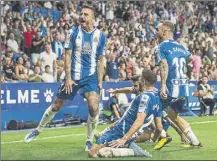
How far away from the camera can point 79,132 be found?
537 inches

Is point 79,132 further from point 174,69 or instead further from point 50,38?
point 50,38

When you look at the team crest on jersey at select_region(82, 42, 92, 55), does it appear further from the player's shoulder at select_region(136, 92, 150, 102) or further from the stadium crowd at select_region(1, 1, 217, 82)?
the stadium crowd at select_region(1, 1, 217, 82)

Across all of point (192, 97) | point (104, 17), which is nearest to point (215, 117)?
point (192, 97)

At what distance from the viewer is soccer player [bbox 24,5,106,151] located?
31.8 feet

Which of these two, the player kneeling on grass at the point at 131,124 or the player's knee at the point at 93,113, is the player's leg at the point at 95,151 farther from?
the player's knee at the point at 93,113

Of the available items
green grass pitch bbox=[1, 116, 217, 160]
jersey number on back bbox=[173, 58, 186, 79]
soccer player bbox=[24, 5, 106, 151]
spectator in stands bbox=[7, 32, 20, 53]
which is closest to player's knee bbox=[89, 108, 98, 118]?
soccer player bbox=[24, 5, 106, 151]

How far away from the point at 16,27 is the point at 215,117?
21.1 feet

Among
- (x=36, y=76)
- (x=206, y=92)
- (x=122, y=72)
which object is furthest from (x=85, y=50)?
(x=206, y=92)

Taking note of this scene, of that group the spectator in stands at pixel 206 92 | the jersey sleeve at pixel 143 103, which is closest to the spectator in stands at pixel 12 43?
the spectator in stands at pixel 206 92

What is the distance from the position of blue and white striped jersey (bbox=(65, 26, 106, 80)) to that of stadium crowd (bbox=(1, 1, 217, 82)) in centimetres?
582

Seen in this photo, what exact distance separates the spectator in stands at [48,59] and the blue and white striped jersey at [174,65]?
715 centimetres

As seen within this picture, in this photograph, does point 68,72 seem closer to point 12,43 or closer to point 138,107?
point 138,107

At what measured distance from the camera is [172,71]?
33.4ft

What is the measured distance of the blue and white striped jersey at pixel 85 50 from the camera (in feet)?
32.1
